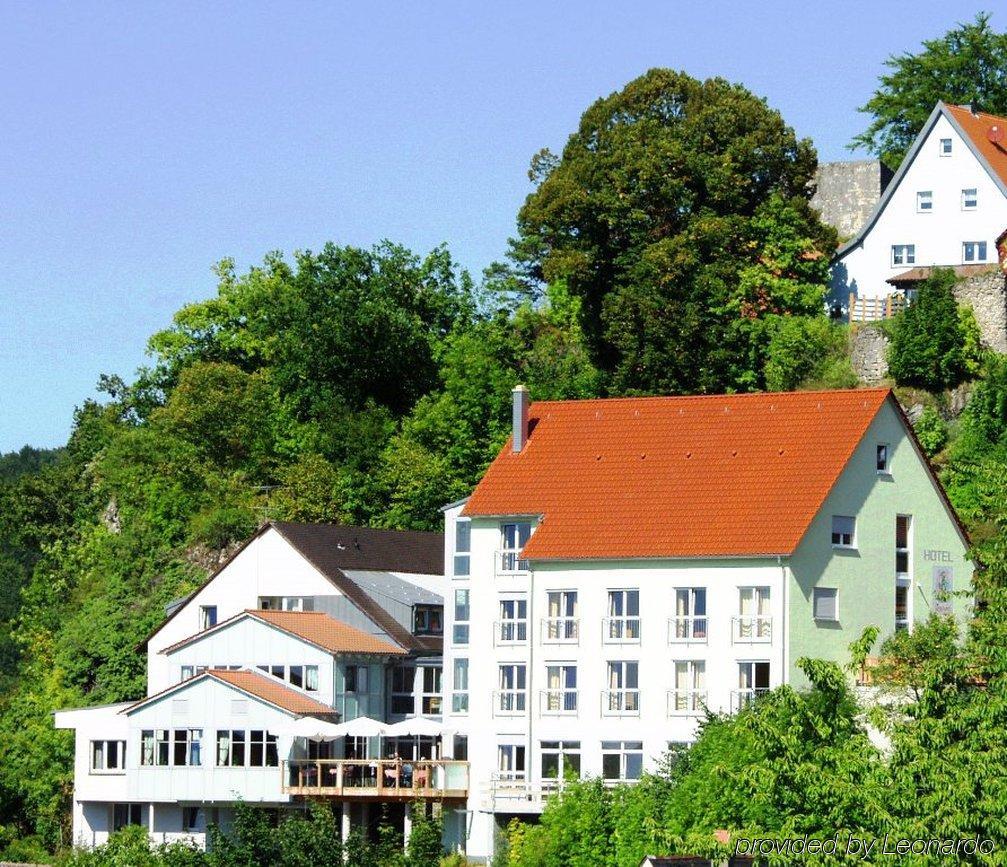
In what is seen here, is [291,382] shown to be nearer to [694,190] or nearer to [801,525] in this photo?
[694,190]

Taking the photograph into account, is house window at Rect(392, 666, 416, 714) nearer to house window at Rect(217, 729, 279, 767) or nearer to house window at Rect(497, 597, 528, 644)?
house window at Rect(217, 729, 279, 767)

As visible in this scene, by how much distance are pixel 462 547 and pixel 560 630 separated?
4.83 meters

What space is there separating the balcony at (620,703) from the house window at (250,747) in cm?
934

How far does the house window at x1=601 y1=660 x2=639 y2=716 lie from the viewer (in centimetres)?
6538

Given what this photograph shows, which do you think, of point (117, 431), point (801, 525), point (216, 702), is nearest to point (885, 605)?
point (801, 525)

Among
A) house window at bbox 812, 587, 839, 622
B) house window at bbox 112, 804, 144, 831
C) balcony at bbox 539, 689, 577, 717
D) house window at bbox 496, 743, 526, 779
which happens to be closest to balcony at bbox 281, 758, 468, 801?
house window at bbox 496, 743, 526, 779

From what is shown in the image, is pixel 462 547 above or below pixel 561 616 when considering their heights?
above

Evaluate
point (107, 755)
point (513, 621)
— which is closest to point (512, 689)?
point (513, 621)

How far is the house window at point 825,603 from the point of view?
213 ft

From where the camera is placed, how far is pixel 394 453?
294ft

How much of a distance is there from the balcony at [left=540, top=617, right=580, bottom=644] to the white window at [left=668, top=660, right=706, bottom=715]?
3.18 meters

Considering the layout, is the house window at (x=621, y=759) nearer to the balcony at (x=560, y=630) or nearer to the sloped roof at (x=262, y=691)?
the balcony at (x=560, y=630)

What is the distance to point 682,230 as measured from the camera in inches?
3359

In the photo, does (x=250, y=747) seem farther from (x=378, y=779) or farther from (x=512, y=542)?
(x=512, y=542)
